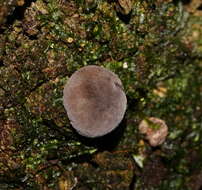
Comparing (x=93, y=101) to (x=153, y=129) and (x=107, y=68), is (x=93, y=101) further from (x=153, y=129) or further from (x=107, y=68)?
(x=153, y=129)

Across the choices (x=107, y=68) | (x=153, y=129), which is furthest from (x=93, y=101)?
(x=153, y=129)

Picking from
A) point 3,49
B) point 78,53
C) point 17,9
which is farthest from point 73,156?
point 17,9

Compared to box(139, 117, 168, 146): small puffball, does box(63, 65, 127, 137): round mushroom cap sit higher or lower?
higher

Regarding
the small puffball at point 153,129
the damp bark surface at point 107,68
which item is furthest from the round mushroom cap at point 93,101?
the small puffball at point 153,129

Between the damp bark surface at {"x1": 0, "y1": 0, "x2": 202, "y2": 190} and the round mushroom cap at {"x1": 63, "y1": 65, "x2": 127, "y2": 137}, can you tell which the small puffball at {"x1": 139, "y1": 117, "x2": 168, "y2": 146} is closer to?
the damp bark surface at {"x1": 0, "y1": 0, "x2": 202, "y2": 190}

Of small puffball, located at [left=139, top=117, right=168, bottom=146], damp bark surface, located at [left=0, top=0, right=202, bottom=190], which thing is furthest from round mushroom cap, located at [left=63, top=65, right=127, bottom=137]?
small puffball, located at [left=139, top=117, right=168, bottom=146]

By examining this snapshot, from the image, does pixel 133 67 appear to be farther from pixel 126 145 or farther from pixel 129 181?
pixel 129 181

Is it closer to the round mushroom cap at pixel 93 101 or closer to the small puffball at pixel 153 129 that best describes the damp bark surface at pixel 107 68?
the small puffball at pixel 153 129
